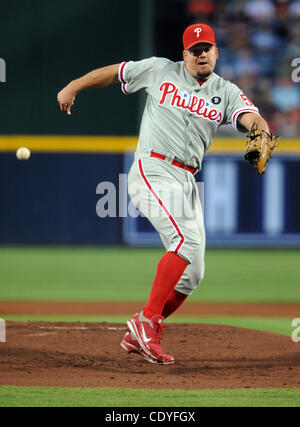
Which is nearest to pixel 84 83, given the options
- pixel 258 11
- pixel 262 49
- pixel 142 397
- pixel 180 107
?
pixel 180 107

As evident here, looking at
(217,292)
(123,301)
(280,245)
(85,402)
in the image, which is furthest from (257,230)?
(85,402)

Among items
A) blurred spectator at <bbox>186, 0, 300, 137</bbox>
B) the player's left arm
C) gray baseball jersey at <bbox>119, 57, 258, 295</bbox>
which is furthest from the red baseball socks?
blurred spectator at <bbox>186, 0, 300, 137</bbox>

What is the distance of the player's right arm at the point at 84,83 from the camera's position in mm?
4488

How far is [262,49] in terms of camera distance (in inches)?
511

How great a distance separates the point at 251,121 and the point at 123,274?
523cm

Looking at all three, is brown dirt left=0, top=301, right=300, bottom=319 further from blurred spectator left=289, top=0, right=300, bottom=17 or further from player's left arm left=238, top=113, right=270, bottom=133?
blurred spectator left=289, top=0, right=300, bottom=17

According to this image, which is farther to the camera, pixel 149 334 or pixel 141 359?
pixel 141 359

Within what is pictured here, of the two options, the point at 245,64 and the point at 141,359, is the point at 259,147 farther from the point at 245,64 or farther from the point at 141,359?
the point at 245,64

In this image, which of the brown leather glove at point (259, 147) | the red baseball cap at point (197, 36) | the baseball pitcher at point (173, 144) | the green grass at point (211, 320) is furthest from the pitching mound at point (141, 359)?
the red baseball cap at point (197, 36)

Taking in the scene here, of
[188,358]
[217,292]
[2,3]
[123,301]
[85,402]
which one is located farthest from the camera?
[2,3]

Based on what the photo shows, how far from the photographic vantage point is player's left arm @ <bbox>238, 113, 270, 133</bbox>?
4410mm

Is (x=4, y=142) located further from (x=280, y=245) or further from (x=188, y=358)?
(x=188, y=358)
